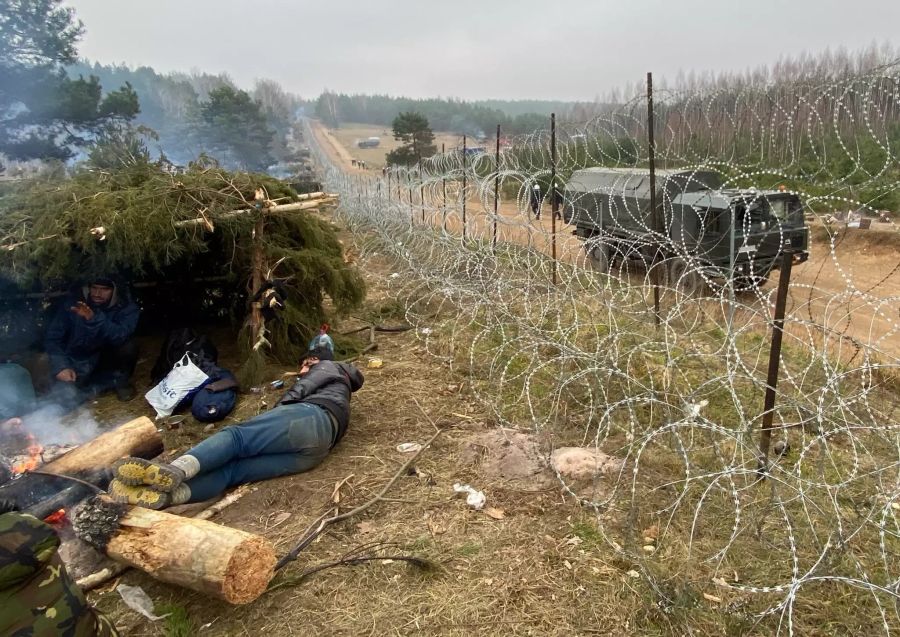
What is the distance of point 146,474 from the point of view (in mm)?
3006

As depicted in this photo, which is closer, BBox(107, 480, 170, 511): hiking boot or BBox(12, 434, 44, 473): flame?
BBox(107, 480, 170, 511): hiking boot

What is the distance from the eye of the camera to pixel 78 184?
18.0 feet

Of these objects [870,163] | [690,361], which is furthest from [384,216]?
[870,163]

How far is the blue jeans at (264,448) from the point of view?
3422 mm

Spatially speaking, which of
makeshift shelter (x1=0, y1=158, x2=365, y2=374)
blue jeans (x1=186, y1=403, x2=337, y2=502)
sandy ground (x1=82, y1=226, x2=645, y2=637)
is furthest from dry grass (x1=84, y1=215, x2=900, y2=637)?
makeshift shelter (x1=0, y1=158, x2=365, y2=374)

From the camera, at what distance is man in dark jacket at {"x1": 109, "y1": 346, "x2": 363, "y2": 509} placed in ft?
9.98

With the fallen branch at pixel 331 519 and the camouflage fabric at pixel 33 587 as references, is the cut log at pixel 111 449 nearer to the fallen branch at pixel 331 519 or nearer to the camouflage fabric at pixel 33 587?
the fallen branch at pixel 331 519

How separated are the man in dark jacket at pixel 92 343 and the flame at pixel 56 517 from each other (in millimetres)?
2177

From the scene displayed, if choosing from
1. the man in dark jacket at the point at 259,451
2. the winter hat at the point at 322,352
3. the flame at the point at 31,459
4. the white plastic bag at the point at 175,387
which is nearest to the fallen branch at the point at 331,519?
the man in dark jacket at the point at 259,451

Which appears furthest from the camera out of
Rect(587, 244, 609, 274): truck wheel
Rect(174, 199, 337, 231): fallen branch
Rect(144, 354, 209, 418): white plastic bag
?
Rect(174, 199, 337, 231): fallen branch

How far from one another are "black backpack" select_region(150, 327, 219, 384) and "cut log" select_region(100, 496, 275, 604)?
2.62m

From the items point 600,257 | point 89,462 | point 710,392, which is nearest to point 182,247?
point 89,462

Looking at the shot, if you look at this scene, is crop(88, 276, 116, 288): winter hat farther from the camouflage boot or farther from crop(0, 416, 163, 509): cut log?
the camouflage boot

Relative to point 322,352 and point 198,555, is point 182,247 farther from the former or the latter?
point 198,555
